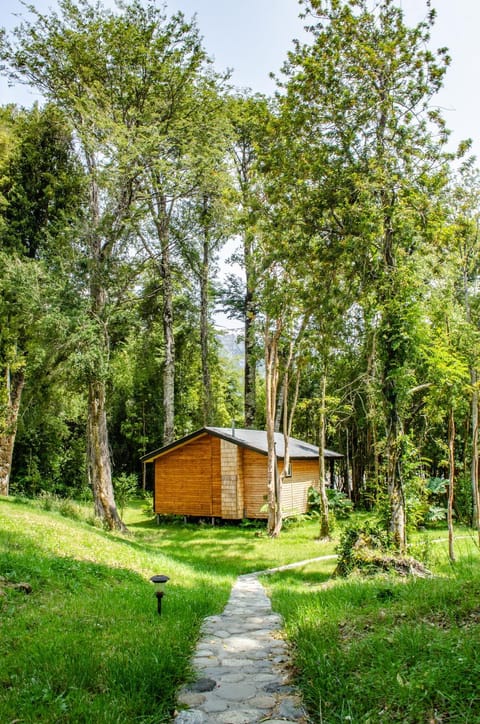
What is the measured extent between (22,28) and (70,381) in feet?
30.6

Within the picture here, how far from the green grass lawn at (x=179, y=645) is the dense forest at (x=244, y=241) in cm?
398

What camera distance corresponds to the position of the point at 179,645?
405 cm

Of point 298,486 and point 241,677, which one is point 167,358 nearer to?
point 298,486

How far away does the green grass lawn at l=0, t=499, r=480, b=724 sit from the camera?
112 inches

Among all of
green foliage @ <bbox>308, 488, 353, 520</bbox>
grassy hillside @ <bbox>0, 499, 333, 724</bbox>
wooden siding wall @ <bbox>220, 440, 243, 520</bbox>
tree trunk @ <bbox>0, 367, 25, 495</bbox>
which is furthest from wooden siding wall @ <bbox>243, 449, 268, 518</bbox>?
grassy hillside @ <bbox>0, 499, 333, 724</bbox>

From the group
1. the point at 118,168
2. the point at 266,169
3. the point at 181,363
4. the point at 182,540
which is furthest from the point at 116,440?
the point at 266,169

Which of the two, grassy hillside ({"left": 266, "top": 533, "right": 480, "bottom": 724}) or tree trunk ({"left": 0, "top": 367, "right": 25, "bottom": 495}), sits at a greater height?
tree trunk ({"left": 0, "top": 367, "right": 25, "bottom": 495})

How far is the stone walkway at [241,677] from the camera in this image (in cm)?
308

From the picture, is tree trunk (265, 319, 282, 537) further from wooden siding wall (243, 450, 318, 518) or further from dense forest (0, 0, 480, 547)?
wooden siding wall (243, 450, 318, 518)

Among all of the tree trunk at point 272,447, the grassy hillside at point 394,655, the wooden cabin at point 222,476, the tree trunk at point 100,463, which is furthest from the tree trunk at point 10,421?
the grassy hillside at point 394,655

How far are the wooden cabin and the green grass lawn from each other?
11496 mm

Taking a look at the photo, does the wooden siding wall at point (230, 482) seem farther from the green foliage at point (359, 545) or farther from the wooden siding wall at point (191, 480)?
the green foliage at point (359, 545)

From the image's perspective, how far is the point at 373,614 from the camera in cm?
418

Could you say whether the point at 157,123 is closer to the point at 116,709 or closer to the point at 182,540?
the point at 182,540
